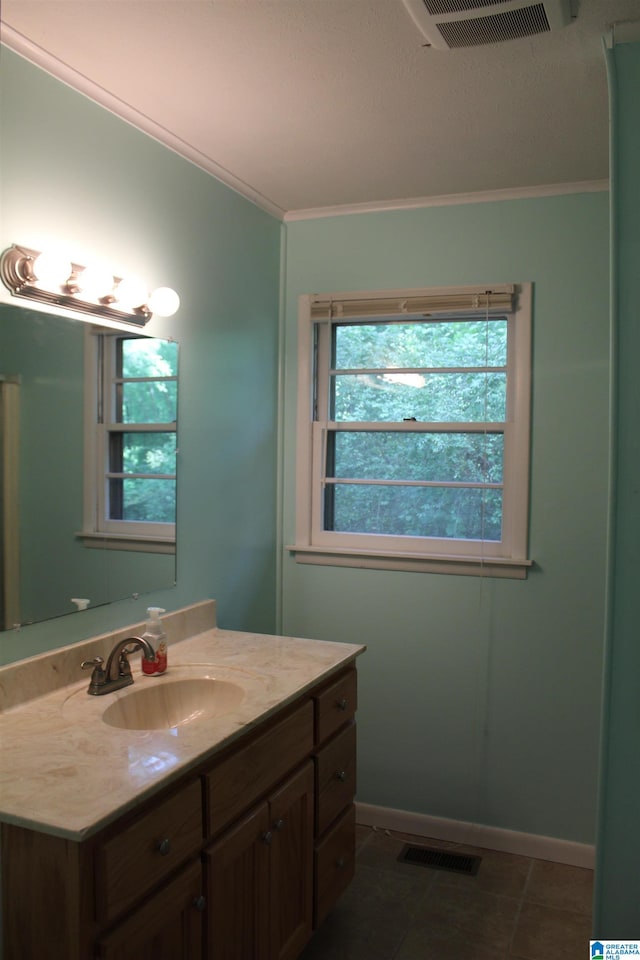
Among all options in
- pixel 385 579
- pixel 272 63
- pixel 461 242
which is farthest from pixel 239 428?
pixel 272 63

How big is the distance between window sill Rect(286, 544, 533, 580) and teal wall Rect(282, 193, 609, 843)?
0.03 meters

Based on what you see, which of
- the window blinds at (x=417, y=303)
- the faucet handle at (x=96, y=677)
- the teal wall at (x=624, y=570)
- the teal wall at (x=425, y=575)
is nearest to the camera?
the teal wall at (x=624, y=570)

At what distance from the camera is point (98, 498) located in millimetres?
2188

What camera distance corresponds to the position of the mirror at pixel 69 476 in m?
1.88

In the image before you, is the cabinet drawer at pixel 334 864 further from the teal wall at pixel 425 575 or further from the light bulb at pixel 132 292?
the light bulb at pixel 132 292

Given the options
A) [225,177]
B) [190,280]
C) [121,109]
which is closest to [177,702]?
[190,280]

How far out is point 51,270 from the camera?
6.39 ft

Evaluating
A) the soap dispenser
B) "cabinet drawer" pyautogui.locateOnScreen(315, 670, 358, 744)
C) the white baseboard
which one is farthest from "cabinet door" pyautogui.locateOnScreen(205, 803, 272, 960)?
the white baseboard

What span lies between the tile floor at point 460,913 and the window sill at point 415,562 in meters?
1.05

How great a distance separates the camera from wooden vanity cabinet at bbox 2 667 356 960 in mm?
1407

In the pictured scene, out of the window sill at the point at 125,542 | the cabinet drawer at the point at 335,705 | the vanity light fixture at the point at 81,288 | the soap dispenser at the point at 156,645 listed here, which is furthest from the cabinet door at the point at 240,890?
the vanity light fixture at the point at 81,288

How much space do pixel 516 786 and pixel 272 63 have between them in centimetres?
257

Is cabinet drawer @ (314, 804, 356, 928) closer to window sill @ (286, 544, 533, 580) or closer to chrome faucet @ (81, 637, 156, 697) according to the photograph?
chrome faucet @ (81, 637, 156, 697)

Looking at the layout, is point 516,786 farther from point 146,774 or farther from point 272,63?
point 272,63
